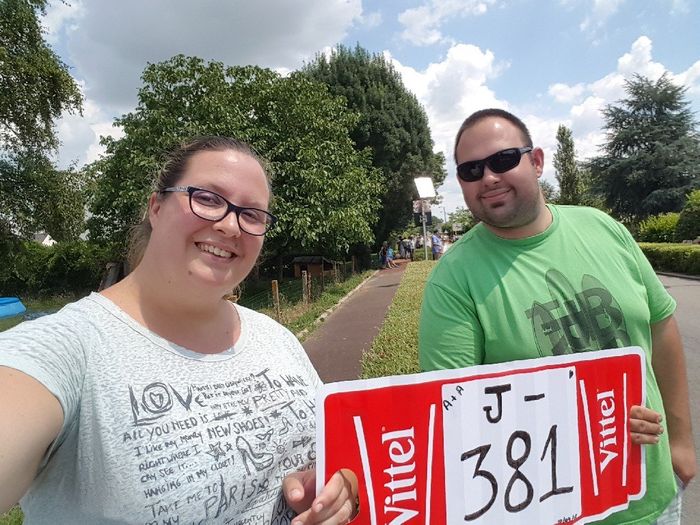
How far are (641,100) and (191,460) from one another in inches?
1793

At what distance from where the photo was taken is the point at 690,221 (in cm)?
2322

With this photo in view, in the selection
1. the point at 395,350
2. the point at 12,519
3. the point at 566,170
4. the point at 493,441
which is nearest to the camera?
the point at 493,441

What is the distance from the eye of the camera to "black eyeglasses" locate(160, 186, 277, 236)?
4.53 feet

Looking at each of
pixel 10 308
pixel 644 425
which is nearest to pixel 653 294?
pixel 644 425

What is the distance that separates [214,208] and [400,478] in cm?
105

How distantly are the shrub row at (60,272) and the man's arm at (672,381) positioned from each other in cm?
2795

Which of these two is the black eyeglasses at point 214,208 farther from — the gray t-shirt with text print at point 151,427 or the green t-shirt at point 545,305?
the green t-shirt at point 545,305

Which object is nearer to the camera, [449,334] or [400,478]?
[400,478]

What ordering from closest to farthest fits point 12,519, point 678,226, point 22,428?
1. point 22,428
2. point 12,519
3. point 678,226

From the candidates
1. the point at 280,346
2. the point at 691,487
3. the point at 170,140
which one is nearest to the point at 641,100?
the point at 170,140

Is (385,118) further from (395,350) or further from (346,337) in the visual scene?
(395,350)

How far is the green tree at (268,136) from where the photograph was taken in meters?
13.6

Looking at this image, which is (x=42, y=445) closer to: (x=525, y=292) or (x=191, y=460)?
(x=191, y=460)

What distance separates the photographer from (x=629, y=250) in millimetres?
1856
